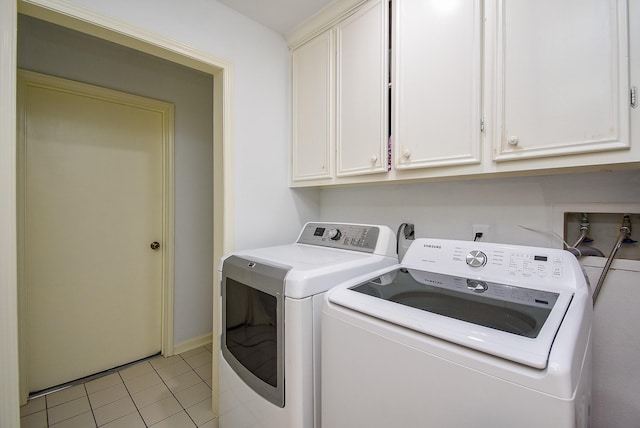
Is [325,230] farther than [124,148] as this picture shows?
No

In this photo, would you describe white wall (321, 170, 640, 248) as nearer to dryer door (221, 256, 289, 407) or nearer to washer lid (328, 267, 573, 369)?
washer lid (328, 267, 573, 369)

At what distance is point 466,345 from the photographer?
2.03 feet

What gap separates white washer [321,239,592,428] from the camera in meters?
0.55

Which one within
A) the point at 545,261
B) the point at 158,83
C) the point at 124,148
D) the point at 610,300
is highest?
the point at 158,83

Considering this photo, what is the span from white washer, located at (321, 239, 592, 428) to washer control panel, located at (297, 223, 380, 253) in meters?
0.29

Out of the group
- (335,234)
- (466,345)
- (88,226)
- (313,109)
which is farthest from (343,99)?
(88,226)

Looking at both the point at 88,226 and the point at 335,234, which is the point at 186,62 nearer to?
the point at 335,234

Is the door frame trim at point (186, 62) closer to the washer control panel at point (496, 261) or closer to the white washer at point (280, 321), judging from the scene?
the white washer at point (280, 321)

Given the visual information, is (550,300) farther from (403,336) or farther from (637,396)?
(637,396)

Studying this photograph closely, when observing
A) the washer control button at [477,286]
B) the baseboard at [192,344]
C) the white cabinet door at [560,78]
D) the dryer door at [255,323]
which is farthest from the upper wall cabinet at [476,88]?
the baseboard at [192,344]

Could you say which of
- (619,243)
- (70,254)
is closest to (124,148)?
(70,254)

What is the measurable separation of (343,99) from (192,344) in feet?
8.00

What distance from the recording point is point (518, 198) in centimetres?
128

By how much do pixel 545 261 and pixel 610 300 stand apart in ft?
1.26
